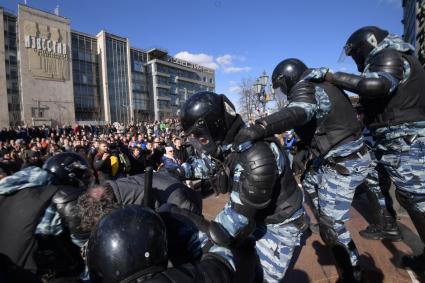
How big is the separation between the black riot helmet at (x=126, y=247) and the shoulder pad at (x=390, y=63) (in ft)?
7.98

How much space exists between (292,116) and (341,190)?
0.94m

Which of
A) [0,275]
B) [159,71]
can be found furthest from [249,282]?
[159,71]

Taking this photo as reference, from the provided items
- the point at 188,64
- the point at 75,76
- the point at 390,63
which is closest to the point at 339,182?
the point at 390,63

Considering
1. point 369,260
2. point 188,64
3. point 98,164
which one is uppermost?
point 188,64

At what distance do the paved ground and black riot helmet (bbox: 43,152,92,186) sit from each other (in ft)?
7.24

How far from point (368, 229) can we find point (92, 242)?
3525 millimetres

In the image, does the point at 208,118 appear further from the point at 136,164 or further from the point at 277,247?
the point at 136,164

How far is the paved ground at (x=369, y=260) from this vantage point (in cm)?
295

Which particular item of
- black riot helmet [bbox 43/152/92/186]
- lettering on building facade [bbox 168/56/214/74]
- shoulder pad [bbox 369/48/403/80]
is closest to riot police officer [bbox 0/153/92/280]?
black riot helmet [bbox 43/152/92/186]

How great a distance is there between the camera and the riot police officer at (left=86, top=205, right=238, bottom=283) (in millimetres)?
1288

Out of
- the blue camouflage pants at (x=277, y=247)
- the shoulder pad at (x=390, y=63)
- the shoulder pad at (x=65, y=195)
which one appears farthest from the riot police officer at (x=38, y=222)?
the shoulder pad at (x=390, y=63)

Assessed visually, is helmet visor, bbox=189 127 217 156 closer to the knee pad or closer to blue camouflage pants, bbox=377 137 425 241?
the knee pad

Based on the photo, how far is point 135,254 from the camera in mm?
1315

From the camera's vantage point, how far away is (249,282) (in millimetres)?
1781
